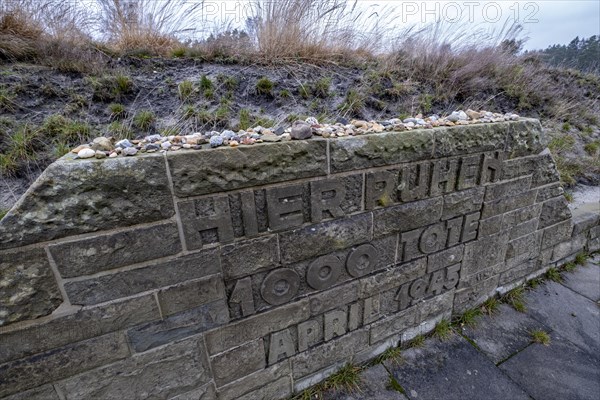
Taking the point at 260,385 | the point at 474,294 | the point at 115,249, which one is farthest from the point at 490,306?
the point at 115,249

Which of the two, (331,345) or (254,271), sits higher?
(254,271)

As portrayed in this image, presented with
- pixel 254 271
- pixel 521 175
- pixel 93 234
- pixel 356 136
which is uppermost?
pixel 356 136

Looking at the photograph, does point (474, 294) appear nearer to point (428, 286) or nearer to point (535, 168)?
point (428, 286)

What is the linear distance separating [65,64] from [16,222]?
2.39 metres

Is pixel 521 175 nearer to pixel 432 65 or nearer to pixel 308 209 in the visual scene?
pixel 308 209

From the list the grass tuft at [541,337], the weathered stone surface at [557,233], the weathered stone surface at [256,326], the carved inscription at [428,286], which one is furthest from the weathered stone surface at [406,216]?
the weathered stone surface at [557,233]

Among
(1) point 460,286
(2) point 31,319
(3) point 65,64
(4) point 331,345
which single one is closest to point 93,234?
(2) point 31,319

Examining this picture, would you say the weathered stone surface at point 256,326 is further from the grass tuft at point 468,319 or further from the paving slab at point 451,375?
the grass tuft at point 468,319

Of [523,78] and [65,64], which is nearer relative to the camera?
[65,64]

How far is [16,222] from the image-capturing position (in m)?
0.86

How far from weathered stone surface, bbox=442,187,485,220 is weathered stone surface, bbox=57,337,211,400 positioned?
1.53m

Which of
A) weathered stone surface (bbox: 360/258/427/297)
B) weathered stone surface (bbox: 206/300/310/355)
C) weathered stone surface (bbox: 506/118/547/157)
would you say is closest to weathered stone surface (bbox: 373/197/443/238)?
weathered stone surface (bbox: 360/258/427/297)

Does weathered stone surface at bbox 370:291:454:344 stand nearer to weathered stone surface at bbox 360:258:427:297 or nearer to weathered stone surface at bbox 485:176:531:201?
weathered stone surface at bbox 360:258:427:297

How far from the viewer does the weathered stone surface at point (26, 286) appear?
89 cm
